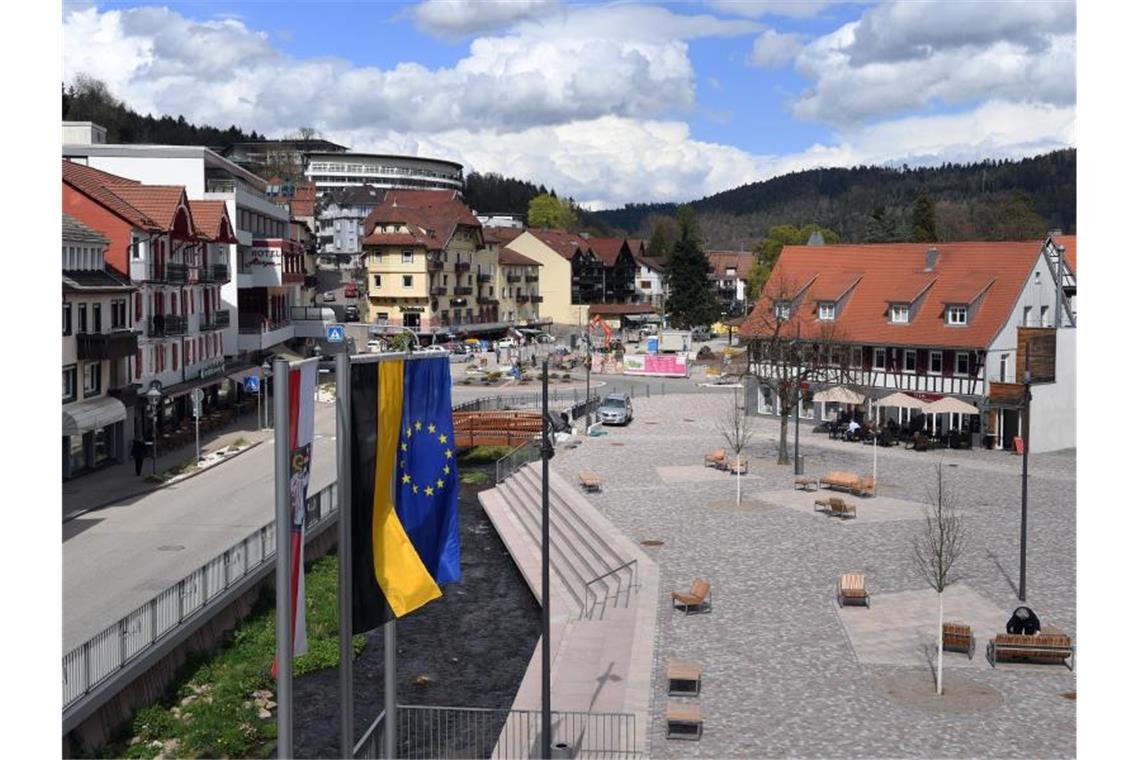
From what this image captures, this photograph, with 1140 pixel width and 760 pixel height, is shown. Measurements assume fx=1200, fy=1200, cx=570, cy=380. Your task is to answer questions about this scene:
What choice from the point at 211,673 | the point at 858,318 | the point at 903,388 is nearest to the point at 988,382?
the point at 903,388

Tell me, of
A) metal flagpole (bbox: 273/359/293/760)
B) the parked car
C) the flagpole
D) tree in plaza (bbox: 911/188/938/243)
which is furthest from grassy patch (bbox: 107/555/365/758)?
tree in plaza (bbox: 911/188/938/243)

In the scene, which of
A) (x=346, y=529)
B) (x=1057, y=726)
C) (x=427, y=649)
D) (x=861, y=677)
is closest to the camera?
(x=346, y=529)

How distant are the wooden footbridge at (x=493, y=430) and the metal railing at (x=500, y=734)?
98.0 ft

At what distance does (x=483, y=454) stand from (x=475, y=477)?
5092mm

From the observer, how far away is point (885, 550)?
A: 30.5 m

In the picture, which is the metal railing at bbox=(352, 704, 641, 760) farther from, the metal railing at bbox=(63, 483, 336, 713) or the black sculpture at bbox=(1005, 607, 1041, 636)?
the black sculpture at bbox=(1005, 607, 1041, 636)

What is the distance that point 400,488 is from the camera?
14.2m

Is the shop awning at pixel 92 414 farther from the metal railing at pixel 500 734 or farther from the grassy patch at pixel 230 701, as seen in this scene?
the metal railing at pixel 500 734

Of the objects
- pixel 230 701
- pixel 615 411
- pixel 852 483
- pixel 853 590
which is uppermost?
pixel 615 411

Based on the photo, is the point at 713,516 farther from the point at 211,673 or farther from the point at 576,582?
the point at 211,673

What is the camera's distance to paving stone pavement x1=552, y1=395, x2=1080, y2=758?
18359mm

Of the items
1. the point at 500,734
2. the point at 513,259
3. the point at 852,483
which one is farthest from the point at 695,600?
the point at 513,259

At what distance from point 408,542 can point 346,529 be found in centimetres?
109

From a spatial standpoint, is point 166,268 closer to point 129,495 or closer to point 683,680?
point 129,495
